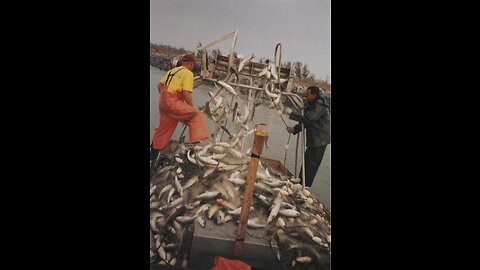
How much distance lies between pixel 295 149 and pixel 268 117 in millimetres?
218

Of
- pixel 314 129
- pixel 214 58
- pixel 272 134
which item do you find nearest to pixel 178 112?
pixel 214 58

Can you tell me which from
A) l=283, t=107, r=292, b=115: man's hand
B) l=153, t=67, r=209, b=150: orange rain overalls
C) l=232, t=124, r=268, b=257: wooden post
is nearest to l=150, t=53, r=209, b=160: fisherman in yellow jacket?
l=153, t=67, r=209, b=150: orange rain overalls

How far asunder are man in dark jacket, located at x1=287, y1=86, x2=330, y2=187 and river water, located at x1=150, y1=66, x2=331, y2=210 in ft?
0.09

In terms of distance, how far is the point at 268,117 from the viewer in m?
2.10

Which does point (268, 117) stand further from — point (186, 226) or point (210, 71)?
point (186, 226)

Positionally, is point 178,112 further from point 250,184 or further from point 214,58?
point 250,184

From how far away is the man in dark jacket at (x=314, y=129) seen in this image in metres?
2.10

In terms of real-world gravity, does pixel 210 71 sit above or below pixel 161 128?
above

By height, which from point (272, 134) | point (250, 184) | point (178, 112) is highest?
point (178, 112)

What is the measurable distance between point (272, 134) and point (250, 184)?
0.92 ft

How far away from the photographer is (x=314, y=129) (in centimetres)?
211

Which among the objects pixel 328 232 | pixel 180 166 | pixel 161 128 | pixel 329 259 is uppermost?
pixel 161 128

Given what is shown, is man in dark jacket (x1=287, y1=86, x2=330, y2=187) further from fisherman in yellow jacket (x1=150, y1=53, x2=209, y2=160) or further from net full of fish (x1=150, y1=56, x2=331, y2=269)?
fisherman in yellow jacket (x1=150, y1=53, x2=209, y2=160)
